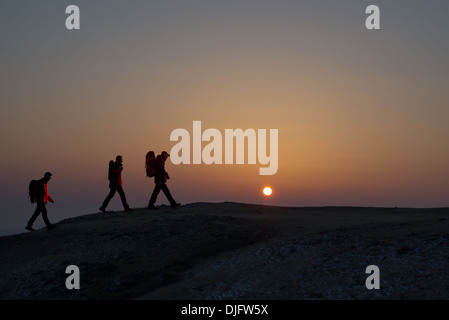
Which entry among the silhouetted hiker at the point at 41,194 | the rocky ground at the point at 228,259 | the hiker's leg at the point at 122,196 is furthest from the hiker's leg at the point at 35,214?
the hiker's leg at the point at 122,196

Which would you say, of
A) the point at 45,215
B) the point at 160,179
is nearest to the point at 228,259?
the point at 45,215

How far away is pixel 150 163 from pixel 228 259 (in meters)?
10.9

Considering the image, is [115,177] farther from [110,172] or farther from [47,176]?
[47,176]

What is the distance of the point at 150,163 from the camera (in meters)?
24.9

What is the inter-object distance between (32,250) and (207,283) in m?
8.31

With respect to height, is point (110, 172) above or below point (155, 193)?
above

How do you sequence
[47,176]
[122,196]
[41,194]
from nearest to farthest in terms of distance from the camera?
[41,194] < [47,176] < [122,196]

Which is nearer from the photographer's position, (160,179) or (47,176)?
(47,176)

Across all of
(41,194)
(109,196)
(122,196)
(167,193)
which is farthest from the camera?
(167,193)

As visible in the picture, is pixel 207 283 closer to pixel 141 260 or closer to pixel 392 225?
pixel 141 260

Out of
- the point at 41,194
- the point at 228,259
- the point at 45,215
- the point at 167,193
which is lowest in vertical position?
the point at 228,259

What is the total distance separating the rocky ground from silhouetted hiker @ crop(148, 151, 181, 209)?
3.71 metres

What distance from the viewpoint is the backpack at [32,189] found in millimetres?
19875
